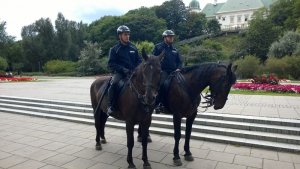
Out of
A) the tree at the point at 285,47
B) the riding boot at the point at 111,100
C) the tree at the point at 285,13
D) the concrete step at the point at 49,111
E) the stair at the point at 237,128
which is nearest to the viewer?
the riding boot at the point at 111,100

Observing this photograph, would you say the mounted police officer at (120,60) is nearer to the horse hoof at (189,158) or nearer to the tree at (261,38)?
the horse hoof at (189,158)

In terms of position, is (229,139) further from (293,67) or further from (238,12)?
(238,12)

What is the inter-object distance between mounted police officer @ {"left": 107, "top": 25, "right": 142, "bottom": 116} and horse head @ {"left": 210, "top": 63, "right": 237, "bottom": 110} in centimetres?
194

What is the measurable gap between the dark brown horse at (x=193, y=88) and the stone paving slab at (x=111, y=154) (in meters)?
0.61

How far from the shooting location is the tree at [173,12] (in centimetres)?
8118

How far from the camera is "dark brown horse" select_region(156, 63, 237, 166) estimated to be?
4863 mm

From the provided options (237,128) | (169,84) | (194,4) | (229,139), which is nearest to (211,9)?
(194,4)

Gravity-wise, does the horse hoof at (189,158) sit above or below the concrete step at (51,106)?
below

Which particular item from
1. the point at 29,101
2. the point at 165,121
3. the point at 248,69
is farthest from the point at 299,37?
the point at 29,101

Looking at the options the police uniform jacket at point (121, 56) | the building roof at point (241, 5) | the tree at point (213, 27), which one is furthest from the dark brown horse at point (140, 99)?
the building roof at point (241, 5)

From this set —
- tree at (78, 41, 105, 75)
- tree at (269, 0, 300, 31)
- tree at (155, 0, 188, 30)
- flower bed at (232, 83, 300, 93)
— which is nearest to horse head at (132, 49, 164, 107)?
flower bed at (232, 83, 300, 93)

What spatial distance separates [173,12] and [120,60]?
264 feet

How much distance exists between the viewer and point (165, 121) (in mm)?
8344

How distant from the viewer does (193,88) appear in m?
5.32
